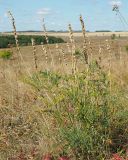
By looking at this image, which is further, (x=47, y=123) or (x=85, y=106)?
(x=47, y=123)

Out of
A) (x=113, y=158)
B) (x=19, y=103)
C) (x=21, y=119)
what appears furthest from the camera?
(x=19, y=103)

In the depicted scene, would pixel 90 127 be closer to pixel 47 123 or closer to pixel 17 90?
pixel 47 123

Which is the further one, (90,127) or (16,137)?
(16,137)

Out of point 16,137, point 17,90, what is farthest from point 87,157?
point 17,90

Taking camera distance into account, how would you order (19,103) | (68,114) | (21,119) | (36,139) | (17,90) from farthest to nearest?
(17,90) → (19,103) → (21,119) → (36,139) → (68,114)

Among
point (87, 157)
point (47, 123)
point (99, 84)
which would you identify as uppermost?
point (99, 84)

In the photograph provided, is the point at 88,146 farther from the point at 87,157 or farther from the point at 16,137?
the point at 16,137

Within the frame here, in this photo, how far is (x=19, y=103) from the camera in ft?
22.5

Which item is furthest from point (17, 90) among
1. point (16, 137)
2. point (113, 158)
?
point (113, 158)

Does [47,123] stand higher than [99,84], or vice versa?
[99,84]

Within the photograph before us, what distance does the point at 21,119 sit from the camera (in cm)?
620

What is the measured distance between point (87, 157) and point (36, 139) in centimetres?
91

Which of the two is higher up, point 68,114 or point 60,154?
point 68,114

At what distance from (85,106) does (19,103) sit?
238cm
